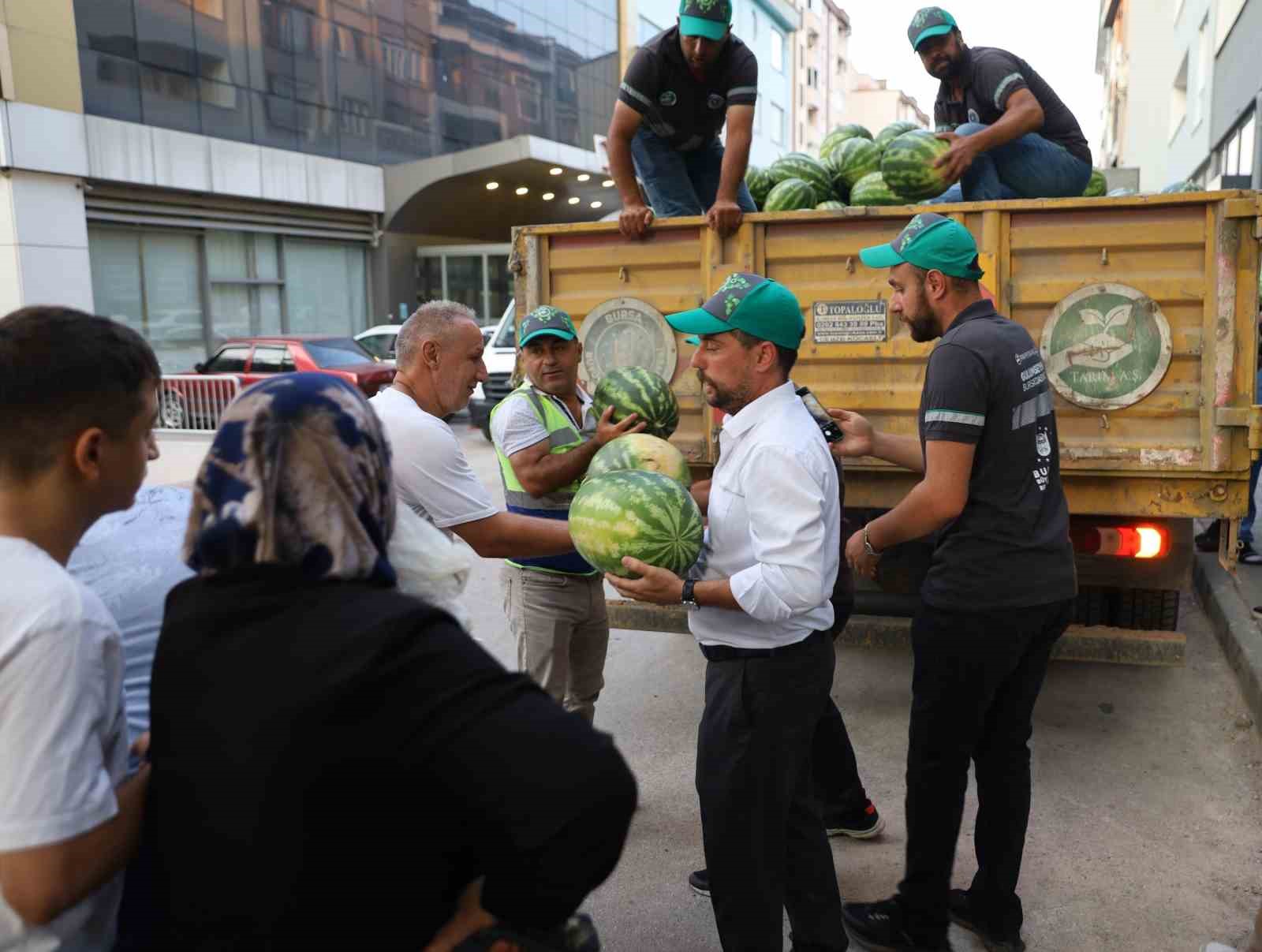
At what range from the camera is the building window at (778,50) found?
5425 cm

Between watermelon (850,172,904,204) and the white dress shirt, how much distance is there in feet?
10.5

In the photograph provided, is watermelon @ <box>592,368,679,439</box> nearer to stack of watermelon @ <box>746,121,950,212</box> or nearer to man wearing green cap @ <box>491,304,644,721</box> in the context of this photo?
man wearing green cap @ <box>491,304,644,721</box>

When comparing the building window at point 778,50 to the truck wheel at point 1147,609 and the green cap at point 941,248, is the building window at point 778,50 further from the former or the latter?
the green cap at point 941,248

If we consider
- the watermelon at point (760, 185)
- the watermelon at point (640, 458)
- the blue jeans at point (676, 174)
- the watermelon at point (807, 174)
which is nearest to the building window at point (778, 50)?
the watermelon at point (760, 185)

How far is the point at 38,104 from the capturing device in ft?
60.3

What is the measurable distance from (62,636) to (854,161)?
5807mm

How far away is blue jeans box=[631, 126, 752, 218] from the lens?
Answer: 5.65m

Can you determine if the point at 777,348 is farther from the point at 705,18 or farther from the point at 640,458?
the point at 705,18

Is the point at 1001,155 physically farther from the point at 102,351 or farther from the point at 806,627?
the point at 102,351

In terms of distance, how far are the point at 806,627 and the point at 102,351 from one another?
73.7 inches

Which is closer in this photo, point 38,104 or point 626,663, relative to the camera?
point 626,663

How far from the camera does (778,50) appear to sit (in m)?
55.6

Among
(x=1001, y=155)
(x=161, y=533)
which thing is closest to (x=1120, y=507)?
(x=1001, y=155)

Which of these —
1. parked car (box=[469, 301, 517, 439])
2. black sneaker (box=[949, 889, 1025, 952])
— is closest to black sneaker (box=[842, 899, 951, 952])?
black sneaker (box=[949, 889, 1025, 952])
